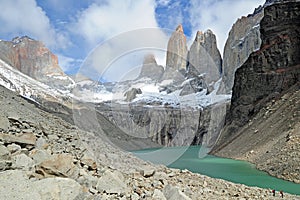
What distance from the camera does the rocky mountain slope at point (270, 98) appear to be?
3138 cm

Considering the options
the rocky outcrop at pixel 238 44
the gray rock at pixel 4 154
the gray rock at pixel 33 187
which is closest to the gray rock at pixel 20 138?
the gray rock at pixel 4 154

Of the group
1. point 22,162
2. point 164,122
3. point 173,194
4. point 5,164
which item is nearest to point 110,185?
point 173,194

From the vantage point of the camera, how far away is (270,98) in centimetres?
4781

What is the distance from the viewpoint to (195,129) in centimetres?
12081

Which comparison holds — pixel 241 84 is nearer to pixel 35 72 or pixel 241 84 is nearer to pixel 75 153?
pixel 75 153

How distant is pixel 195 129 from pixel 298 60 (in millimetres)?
74308

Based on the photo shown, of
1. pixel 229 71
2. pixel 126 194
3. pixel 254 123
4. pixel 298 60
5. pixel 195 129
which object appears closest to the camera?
pixel 126 194

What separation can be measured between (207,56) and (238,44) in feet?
105

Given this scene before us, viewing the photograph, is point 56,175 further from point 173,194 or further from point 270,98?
point 270,98

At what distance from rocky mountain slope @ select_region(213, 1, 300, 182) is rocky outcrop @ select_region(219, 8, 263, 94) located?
6461 centimetres

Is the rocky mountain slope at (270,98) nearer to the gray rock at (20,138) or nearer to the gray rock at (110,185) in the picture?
the gray rock at (110,185)

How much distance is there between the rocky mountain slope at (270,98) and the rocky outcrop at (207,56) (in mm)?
105470

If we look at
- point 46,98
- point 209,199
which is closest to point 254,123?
point 209,199

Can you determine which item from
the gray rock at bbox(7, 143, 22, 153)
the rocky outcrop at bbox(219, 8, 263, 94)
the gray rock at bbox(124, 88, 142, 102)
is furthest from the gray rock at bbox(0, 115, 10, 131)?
the gray rock at bbox(124, 88, 142, 102)
